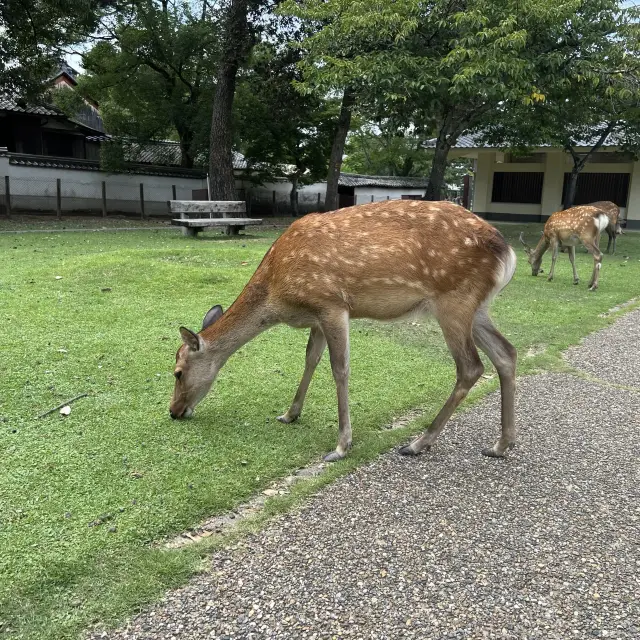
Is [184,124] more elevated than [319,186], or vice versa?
[184,124]

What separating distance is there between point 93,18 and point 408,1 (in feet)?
30.5

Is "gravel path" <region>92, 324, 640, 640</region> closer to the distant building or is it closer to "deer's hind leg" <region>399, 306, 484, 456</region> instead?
"deer's hind leg" <region>399, 306, 484, 456</region>

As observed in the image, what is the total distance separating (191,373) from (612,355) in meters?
4.16

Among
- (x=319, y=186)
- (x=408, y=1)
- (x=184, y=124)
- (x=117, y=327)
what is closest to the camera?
(x=117, y=327)

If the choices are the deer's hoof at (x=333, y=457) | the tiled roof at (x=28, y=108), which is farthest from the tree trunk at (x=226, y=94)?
the deer's hoof at (x=333, y=457)

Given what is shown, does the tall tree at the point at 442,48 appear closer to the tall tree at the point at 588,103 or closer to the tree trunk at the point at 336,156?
the tall tree at the point at 588,103

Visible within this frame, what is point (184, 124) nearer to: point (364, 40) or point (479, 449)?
point (364, 40)

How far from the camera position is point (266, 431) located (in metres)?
3.68

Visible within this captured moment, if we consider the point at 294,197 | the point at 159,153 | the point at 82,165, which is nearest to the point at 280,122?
the point at 294,197

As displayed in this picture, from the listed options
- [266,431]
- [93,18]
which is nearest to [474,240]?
[266,431]

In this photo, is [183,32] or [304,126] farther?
[304,126]

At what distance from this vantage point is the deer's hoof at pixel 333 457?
3.33 meters

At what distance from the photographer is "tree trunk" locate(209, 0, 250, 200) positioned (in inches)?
669

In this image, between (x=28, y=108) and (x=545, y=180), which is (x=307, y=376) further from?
(x=545, y=180)
